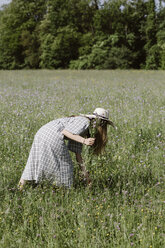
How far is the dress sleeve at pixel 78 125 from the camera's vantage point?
293 centimetres

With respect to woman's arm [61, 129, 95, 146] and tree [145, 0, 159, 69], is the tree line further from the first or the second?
woman's arm [61, 129, 95, 146]

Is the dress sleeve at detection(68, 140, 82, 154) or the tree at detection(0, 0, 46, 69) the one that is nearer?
the dress sleeve at detection(68, 140, 82, 154)

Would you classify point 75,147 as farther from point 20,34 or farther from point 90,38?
point 20,34

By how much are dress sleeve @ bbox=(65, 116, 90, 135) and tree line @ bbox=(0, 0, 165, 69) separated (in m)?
31.5

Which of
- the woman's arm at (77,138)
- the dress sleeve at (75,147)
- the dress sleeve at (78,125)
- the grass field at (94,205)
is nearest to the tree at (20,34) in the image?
the grass field at (94,205)

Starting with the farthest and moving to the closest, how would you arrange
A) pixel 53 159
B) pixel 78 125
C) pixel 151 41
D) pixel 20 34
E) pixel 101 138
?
pixel 20 34 < pixel 151 41 < pixel 101 138 < pixel 53 159 < pixel 78 125

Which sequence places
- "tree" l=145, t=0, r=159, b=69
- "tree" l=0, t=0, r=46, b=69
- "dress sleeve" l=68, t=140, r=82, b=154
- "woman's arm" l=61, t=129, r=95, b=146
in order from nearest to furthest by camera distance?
"woman's arm" l=61, t=129, r=95, b=146 < "dress sleeve" l=68, t=140, r=82, b=154 < "tree" l=145, t=0, r=159, b=69 < "tree" l=0, t=0, r=46, b=69

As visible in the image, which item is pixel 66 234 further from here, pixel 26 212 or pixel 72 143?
pixel 72 143

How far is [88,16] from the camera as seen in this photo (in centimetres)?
4178

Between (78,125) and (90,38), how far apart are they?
122 ft

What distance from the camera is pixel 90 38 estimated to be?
3841cm

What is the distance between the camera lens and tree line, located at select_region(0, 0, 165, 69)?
35375mm

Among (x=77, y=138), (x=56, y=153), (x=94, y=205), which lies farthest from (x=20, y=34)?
(x=94, y=205)

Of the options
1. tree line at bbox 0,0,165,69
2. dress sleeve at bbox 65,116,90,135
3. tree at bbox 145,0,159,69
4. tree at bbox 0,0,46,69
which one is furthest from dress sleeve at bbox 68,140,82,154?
tree at bbox 0,0,46,69
